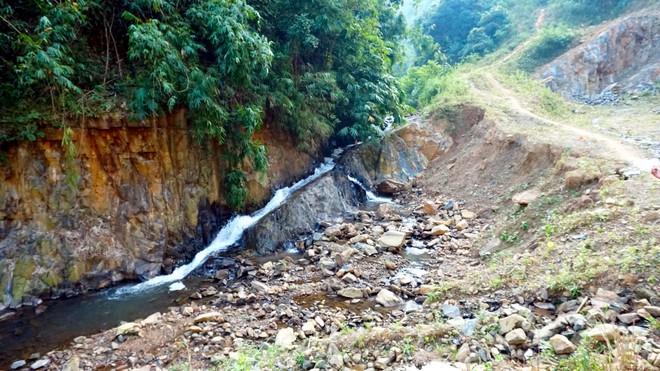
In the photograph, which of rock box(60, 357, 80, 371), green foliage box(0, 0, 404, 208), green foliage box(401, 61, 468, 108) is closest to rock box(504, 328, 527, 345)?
rock box(60, 357, 80, 371)

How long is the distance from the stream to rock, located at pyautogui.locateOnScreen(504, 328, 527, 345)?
542 cm

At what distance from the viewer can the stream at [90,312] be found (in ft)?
17.4

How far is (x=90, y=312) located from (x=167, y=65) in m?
4.64

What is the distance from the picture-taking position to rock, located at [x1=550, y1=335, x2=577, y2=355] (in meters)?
3.21

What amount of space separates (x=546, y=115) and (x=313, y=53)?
9.76m

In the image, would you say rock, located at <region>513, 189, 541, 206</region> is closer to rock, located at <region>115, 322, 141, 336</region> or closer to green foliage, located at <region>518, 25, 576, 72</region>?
rock, located at <region>115, 322, 141, 336</region>

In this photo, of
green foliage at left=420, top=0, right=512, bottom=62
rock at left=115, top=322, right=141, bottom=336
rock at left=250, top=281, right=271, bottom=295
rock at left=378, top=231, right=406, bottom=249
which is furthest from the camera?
green foliage at left=420, top=0, right=512, bottom=62

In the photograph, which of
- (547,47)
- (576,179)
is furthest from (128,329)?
(547,47)

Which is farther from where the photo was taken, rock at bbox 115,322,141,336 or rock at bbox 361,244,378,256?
rock at bbox 361,244,378,256

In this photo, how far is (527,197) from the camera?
324 inches

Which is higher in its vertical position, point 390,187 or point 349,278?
point 390,187

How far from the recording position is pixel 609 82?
1859 cm

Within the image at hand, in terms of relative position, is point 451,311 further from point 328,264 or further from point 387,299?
point 328,264

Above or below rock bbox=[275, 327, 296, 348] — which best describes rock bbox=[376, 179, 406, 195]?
above
